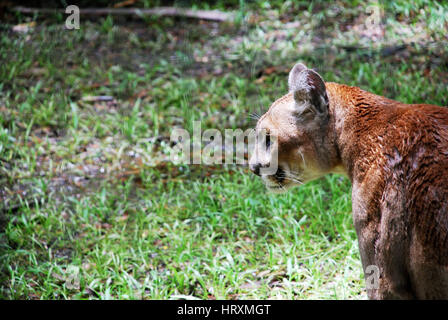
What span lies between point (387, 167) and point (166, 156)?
144 inches

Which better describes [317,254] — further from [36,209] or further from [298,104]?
[36,209]

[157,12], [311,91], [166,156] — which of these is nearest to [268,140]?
[311,91]

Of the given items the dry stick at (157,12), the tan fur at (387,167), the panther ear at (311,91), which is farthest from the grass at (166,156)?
the panther ear at (311,91)

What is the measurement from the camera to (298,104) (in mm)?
3566

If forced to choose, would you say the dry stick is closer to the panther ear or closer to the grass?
the grass

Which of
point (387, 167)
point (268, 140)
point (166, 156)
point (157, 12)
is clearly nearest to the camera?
point (387, 167)

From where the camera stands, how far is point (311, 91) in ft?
11.4

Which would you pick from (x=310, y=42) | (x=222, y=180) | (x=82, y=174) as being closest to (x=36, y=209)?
(x=82, y=174)

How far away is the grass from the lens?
473 cm

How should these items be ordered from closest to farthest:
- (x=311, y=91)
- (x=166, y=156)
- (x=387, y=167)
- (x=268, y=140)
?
(x=387, y=167), (x=311, y=91), (x=268, y=140), (x=166, y=156)

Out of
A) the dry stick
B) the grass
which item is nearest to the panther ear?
the grass

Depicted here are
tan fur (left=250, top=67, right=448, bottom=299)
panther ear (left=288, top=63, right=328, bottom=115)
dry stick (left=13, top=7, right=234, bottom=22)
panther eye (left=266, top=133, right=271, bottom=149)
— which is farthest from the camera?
dry stick (left=13, top=7, right=234, bottom=22)

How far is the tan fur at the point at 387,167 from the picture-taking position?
294 cm

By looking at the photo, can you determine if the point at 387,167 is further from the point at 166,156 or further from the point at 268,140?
the point at 166,156
